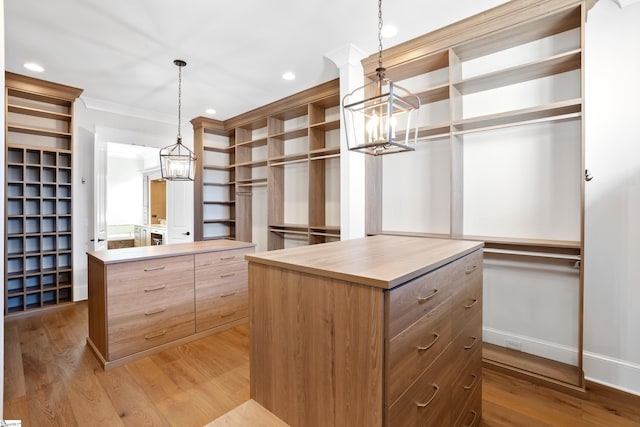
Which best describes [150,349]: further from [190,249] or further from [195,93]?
[195,93]

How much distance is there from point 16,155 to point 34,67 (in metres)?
1.10

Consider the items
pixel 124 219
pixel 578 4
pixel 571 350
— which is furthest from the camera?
pixel 124 219

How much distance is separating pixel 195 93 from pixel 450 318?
4008 mm

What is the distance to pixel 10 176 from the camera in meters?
3.68

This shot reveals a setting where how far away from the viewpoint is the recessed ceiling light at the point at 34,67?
3.30 meters

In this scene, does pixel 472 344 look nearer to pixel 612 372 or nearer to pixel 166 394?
pixel 612 372

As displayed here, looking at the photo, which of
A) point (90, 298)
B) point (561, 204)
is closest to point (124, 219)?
point (90, 298)

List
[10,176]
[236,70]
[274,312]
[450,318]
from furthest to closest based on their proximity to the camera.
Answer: [10,176], [236,70], [450,318], [274,312]

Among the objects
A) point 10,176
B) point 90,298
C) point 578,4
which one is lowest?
point 90,298

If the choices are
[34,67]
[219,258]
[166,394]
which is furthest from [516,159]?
[34,67]

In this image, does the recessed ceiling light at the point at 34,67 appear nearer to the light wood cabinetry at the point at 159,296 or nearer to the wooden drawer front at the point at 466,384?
the light wood cabinetry at the point at 159,296

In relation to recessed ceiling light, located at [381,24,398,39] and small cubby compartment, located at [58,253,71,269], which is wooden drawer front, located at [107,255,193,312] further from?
A: recessed ceiling light, located at [381,24,398,39]

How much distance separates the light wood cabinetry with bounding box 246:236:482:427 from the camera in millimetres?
1041

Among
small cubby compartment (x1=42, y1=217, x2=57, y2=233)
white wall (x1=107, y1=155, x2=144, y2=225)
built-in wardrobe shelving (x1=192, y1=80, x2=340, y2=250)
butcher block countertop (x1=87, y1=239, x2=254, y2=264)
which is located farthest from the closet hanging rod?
white wall (x1=107, y1=155, x2=144, y2=225)
